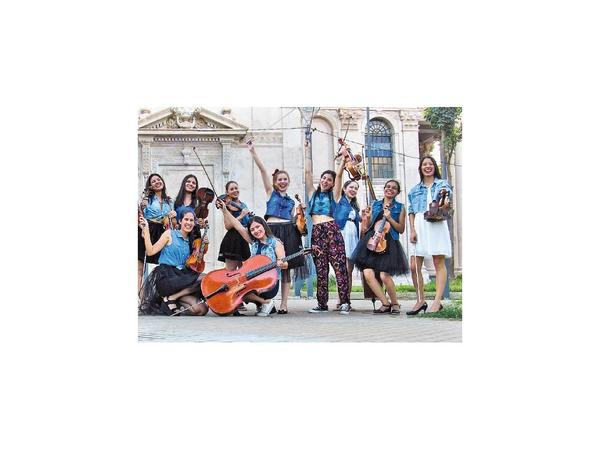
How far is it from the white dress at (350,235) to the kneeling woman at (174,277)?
1.80 m

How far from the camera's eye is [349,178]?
977 cm

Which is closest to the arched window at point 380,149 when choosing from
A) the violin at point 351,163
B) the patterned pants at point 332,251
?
the violin at point 351,163

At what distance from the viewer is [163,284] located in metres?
9.74

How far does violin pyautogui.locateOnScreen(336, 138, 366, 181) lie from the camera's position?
976cm

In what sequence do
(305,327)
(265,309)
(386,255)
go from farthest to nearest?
(386,255) → (265,309) → (305,327)

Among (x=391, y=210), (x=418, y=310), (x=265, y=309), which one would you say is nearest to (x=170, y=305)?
(x=265, y=309)

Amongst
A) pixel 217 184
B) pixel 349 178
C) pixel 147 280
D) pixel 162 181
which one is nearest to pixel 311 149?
pixel 349 178

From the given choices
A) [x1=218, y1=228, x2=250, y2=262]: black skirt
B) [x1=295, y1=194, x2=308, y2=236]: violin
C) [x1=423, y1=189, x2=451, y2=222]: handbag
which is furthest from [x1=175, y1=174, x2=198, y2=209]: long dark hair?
[x1=423, y1=189, x2=451, y2=222]: handbag

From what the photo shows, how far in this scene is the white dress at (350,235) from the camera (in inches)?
385

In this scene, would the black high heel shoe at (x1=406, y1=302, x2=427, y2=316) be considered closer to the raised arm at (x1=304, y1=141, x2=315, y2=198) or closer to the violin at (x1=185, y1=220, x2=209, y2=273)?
the raised arm at (x1=304, y1=141, x2=315, y2=198)

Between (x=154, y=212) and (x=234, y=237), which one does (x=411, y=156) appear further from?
(x=154, y=212)

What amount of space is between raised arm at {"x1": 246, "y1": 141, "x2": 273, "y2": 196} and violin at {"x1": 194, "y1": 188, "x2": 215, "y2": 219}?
2.20ft

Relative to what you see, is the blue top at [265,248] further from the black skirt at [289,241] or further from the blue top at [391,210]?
the blue top at [391,210]

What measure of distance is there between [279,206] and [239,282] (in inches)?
40.8
